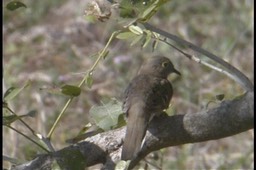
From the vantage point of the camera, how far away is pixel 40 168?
3631 mm

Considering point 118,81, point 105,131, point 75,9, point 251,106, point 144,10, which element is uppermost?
point 144,10

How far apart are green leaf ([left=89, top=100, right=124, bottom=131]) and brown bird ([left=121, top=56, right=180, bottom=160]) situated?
4cm

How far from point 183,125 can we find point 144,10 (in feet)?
1.37

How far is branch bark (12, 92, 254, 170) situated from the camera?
11.2 ft

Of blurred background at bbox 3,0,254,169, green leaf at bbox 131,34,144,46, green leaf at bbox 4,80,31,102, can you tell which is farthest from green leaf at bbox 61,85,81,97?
blurred background at bbox 3,0,254,169

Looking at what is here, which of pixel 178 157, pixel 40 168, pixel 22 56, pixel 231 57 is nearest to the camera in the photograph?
pixel 40 168

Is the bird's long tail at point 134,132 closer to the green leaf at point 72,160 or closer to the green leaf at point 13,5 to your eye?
the green leaf at point 72,160

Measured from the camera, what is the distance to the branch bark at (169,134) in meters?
3.42

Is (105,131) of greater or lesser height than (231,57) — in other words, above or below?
above

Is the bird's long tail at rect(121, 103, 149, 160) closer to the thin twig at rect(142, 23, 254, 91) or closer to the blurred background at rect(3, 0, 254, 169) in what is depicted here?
the thin twig at rect(142, 23, 254, 91)

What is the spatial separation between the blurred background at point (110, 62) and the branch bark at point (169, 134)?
206 centimetres

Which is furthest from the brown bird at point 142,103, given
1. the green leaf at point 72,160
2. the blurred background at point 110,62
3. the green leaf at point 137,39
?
the blurred background at point 110,62


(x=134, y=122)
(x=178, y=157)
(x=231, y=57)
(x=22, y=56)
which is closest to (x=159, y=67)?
(x=134, y=122)

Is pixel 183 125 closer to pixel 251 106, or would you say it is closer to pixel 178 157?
pixel 251 106
